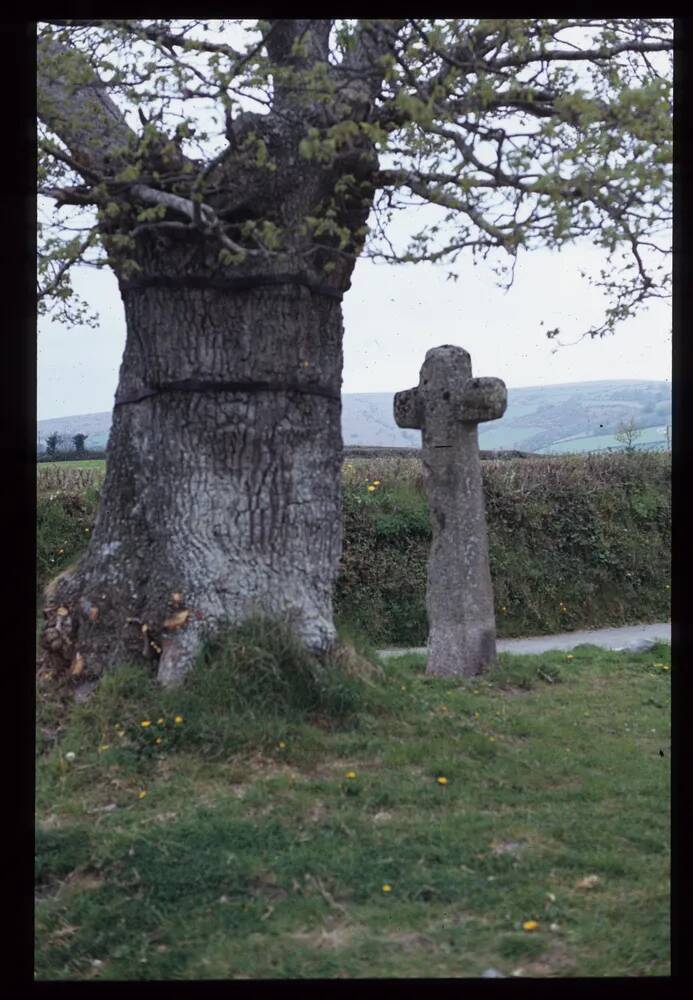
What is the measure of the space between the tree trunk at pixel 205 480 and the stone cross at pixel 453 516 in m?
2.05

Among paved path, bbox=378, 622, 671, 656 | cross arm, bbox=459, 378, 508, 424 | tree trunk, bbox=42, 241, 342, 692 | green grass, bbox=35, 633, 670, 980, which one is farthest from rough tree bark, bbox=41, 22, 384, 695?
paved path, bbox=378, 622, 671, 656

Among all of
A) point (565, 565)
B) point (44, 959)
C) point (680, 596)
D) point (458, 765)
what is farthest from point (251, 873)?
point (565, 565)

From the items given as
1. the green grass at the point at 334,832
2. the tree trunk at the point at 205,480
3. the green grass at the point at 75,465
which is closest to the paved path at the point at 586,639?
the green grass at the point at 75,465

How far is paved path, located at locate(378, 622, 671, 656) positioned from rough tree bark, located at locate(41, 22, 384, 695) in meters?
4.79

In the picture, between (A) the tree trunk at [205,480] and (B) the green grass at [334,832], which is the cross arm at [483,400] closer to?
(A) the tree trunk at [205,480]

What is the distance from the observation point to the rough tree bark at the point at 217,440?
20.0 ft

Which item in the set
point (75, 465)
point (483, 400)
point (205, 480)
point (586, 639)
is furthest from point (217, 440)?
point (586, 639)

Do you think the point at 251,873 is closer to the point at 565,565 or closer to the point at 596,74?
the point at 596,74

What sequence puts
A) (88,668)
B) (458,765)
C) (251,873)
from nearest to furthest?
(251,873), (458,765), (88,668)

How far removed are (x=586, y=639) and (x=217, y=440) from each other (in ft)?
23.9

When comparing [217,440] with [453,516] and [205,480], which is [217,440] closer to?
[205,480]

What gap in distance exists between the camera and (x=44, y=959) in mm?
3906

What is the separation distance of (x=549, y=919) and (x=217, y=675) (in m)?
2.39

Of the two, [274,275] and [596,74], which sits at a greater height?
[596,74]
